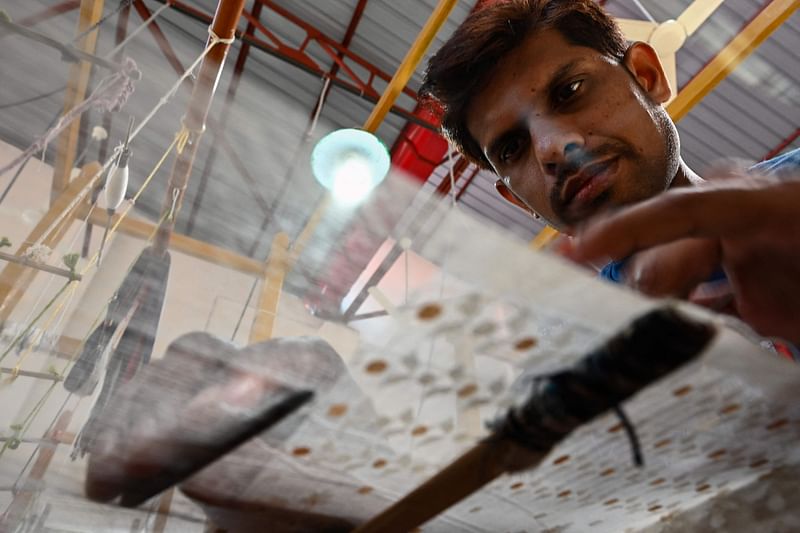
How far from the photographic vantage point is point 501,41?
0.83 metres

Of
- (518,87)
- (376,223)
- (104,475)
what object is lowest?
(104,475)

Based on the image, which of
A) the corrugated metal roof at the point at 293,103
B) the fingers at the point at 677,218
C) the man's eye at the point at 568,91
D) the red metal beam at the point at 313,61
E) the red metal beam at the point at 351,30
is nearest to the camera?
the fingers at the point at 677,218

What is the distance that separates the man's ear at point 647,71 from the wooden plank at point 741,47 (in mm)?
1272

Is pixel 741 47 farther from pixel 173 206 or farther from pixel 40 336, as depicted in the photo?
pixel 40 336

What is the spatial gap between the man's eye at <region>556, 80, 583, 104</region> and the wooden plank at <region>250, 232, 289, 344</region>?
1.55ft

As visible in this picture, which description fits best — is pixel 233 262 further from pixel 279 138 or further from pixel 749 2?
pixel 749 2

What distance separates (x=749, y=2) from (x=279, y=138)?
9.78 ft

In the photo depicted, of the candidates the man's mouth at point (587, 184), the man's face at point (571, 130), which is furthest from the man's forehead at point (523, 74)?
the man's mouth at point (587, 184)

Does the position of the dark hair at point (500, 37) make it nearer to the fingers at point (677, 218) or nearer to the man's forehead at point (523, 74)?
the man's forehead at point (523, 74)

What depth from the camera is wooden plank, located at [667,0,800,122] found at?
179cm

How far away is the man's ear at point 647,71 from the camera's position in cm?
82

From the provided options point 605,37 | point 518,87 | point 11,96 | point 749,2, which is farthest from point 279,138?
point 749,2

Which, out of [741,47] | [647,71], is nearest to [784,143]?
[741,47]

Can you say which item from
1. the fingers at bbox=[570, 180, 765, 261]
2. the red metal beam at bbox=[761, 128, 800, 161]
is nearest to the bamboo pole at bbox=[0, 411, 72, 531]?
the fingers at bbox=[570, 180, 765, 261]
